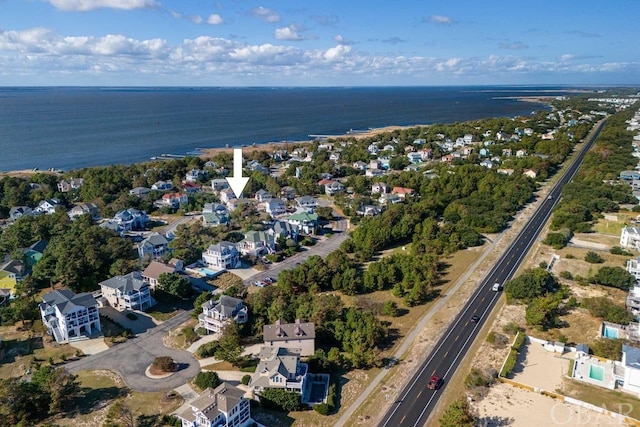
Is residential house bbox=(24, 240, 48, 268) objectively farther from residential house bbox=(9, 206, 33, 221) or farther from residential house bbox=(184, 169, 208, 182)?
residential house bbox=(184, 169, 208, 182)

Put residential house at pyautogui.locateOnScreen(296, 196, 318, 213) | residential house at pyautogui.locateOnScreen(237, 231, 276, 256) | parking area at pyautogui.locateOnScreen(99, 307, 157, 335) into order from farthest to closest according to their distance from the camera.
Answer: residential house at pyautogui.locateOnScreen(296, 196, 318, 213), residential house at pyautogui.locateOnScreen(237, 231, 276, 256), parking area at pyautogui.locateOnScreen(99, 307, 157, 335)

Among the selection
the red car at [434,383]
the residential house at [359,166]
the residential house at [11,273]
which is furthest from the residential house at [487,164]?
the residential house at [11,273]

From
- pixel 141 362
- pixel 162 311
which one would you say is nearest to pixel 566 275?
pixel 162 311

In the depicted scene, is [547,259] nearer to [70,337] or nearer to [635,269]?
[635,269]

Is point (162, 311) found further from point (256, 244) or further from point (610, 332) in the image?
point (610, 332)

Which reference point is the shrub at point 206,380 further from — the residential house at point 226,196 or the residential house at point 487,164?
the residential house at point 487,164

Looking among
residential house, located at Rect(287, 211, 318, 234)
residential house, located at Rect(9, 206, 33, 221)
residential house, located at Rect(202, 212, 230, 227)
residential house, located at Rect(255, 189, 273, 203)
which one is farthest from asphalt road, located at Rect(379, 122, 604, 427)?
residential house, located at Rect(9, 206, 33, 221)
